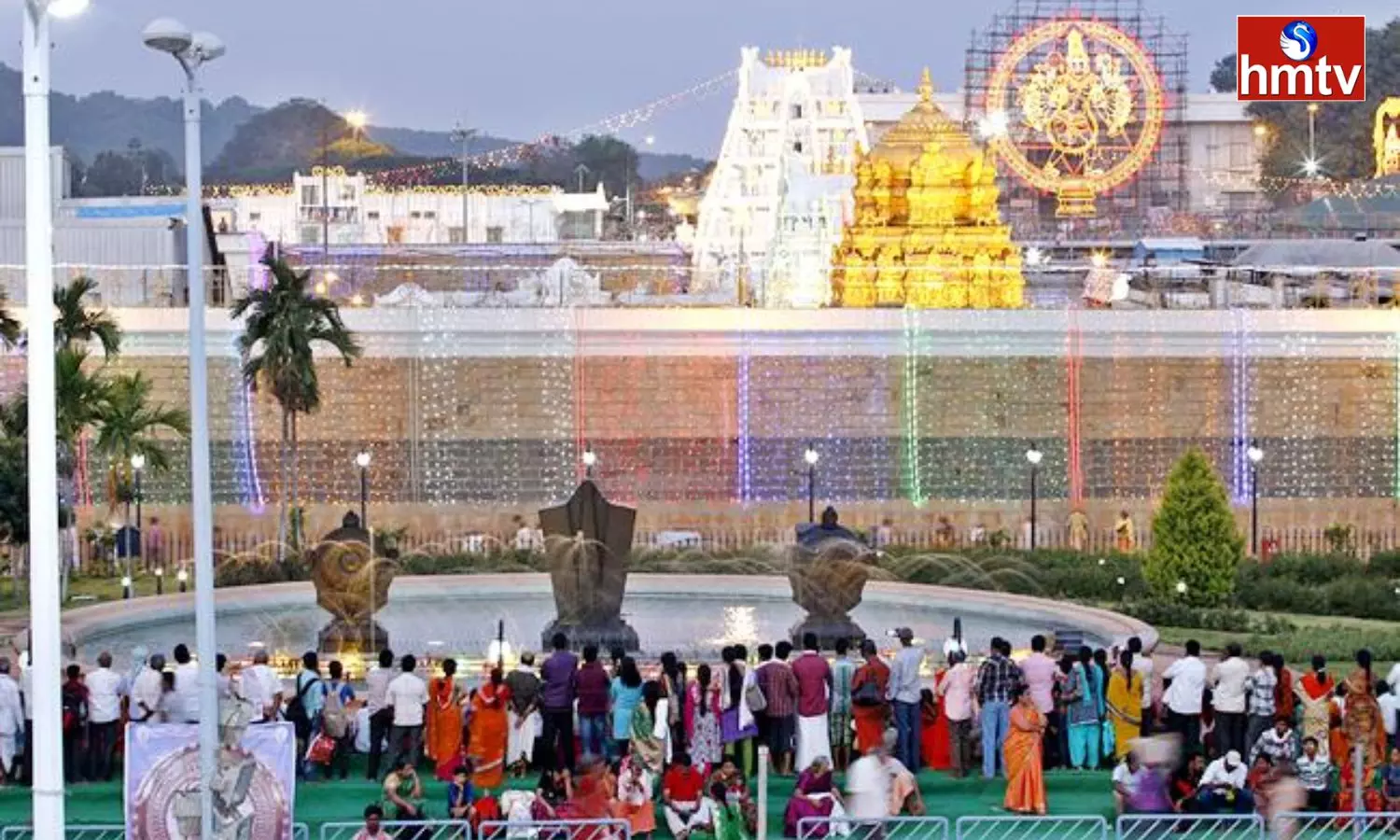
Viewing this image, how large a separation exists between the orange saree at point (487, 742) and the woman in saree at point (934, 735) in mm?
2829

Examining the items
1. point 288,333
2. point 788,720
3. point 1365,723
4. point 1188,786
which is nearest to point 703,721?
point 788,720

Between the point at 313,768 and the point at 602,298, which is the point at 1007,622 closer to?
the point at 313,768

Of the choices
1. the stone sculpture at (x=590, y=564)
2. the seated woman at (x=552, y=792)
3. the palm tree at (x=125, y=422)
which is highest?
the palm tree at (x=125, y=422)

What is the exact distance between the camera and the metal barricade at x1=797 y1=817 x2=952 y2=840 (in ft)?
60.3

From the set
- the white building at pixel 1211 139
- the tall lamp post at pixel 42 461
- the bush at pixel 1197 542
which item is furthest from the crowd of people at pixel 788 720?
the white building at pixel 1211 139

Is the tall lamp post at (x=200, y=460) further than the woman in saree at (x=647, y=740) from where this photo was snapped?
No

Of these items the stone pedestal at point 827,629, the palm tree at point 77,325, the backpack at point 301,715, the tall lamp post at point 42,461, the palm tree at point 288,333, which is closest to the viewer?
the tall lamp post at point 42,461

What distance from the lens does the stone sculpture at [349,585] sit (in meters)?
26.7

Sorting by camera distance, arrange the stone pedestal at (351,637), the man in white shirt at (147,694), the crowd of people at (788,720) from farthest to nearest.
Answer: the stone pedestal at (351,637) < the man in white shirt at (147,694) < the crowd of people at (788,720)

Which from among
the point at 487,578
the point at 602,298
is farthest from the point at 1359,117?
the point at 487,578

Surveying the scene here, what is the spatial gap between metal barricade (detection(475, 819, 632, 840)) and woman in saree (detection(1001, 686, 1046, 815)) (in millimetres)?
2883

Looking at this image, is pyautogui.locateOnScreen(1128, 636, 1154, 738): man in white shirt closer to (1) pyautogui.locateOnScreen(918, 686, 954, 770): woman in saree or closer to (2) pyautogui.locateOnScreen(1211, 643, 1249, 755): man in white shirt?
(2) pyautogui.locateOnScreen(1211, 643, 1249, 755): man in white shirt

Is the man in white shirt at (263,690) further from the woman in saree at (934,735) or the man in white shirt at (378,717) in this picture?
the woman in saree at (934,735)

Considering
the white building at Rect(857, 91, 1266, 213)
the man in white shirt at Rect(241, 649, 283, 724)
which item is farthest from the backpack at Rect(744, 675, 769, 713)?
the white building at Rect(857, 91, 1266, 213)
